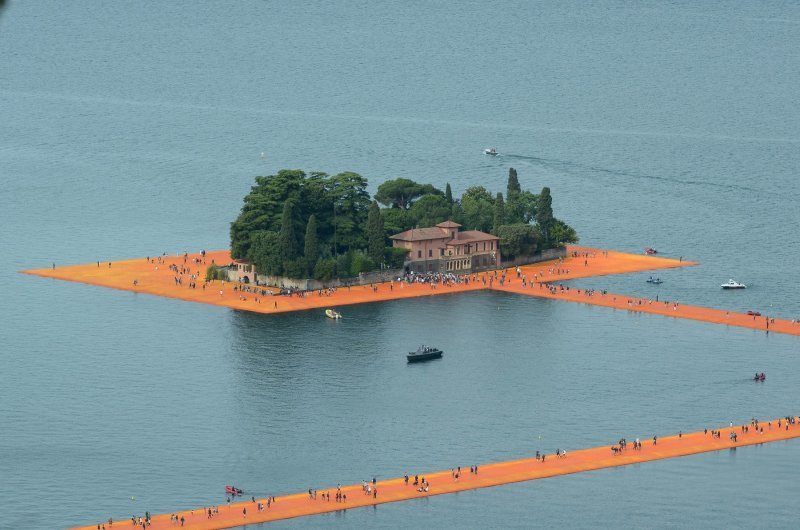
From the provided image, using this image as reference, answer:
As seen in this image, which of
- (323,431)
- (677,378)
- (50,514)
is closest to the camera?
(50,514)

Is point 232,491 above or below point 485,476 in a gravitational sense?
below

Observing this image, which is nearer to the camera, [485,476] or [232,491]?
[232,491]

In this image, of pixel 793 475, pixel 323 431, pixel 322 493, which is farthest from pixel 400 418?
pixel 793 475

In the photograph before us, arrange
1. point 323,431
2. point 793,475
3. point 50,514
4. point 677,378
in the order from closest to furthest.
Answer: point 50,514, point 793,475, point 323,431, point 677,378

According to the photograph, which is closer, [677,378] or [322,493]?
[322,493]

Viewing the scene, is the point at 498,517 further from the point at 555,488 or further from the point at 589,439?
the point at 589,439

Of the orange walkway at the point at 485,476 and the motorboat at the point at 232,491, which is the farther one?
the motorboat at the point at 232,491

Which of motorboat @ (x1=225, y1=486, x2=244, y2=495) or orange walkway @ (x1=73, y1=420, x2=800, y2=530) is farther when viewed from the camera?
motorboat @ (x1=225, y1=486, x2=244, y2=495)
